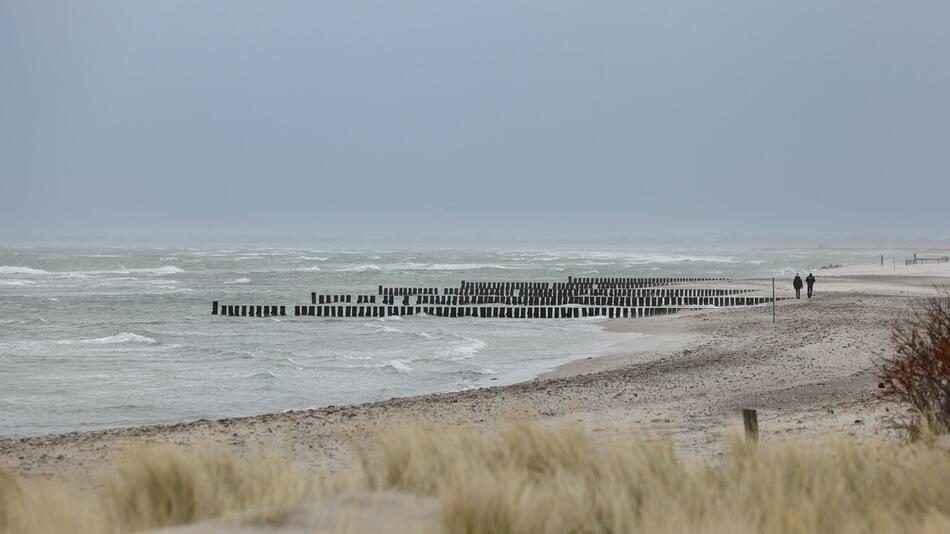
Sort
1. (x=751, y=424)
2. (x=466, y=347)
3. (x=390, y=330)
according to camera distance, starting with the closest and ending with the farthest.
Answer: (x=751, y=424) → (x=466, y=347) → (x=390, y=330)

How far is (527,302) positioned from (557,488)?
1723 inches

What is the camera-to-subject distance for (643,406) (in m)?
14.3

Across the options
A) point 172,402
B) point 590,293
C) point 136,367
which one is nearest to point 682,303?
point 590,293

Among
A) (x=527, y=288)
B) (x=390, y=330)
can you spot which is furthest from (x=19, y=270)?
(x=390, y=330)

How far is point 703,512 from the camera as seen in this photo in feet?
19.4

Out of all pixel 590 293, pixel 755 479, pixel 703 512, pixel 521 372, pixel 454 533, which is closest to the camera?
pixel 454 533

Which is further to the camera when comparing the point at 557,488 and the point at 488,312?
the point at 488,312

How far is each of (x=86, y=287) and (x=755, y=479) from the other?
58.7 metres

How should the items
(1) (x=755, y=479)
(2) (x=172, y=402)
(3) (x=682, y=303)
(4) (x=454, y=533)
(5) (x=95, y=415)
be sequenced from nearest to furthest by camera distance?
(4) (x=454, y=533)
(1) (x=755, y=479)
(5) (x=95, y=415)
(2) (x=172, y=402)
(3) (x=682, y=303)

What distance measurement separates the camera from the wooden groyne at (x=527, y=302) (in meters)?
41.8

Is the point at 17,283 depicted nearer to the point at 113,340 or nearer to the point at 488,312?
the point at 488,312

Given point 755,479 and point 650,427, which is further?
point 650,427

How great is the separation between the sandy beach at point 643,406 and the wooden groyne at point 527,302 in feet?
56.2

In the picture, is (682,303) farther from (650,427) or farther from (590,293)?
(650,427)
